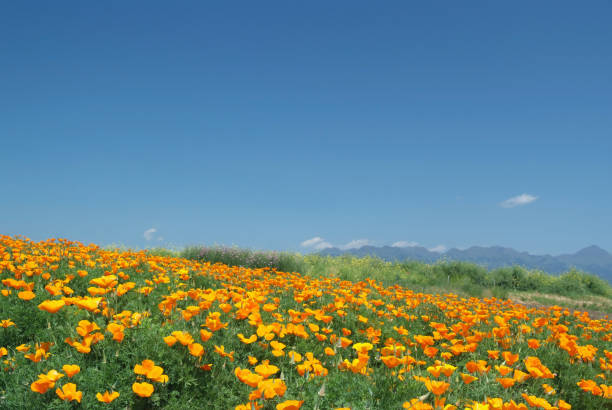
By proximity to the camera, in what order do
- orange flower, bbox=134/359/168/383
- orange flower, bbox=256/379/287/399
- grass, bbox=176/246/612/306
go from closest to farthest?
orange flower, bbox=256/379/287/399, orange flower, bbox=134/359/168/383, grass, bbox=176/246/612/306

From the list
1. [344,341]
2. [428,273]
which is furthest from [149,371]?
[428,273]

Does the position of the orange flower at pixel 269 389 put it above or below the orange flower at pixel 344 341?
above

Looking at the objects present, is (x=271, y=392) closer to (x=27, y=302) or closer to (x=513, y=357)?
(x=513, y=357)

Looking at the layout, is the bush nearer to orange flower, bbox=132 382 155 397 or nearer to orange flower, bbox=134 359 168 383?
orange flower, bbox=134 359 168 383

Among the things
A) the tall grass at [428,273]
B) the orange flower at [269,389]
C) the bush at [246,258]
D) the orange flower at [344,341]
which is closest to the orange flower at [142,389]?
the orange flower at [269,389]

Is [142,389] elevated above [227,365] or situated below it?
above

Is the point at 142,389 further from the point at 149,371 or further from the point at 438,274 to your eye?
the point at 438,274

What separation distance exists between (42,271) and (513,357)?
6.78m

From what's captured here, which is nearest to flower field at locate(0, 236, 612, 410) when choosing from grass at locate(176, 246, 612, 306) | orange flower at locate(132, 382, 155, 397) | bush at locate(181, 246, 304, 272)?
orange flower at locate(132, 382, 155, 397)

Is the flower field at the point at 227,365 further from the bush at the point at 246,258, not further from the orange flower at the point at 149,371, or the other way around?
the bush at the point at 246,258

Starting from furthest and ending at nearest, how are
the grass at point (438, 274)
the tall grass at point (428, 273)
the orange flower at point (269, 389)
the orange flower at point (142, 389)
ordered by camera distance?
the tall grass at point (428, 273)
the grass at point (438, 274)
the orange flower at point (142, 389)
the orange flower at point (269, 389)

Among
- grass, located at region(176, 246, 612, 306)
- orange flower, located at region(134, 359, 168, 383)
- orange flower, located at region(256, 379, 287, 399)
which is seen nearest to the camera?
orange flower, located at region(256, 379, 287, 399)

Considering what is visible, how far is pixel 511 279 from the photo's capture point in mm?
24547

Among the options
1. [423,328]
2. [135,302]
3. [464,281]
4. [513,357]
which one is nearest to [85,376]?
[135,302]
